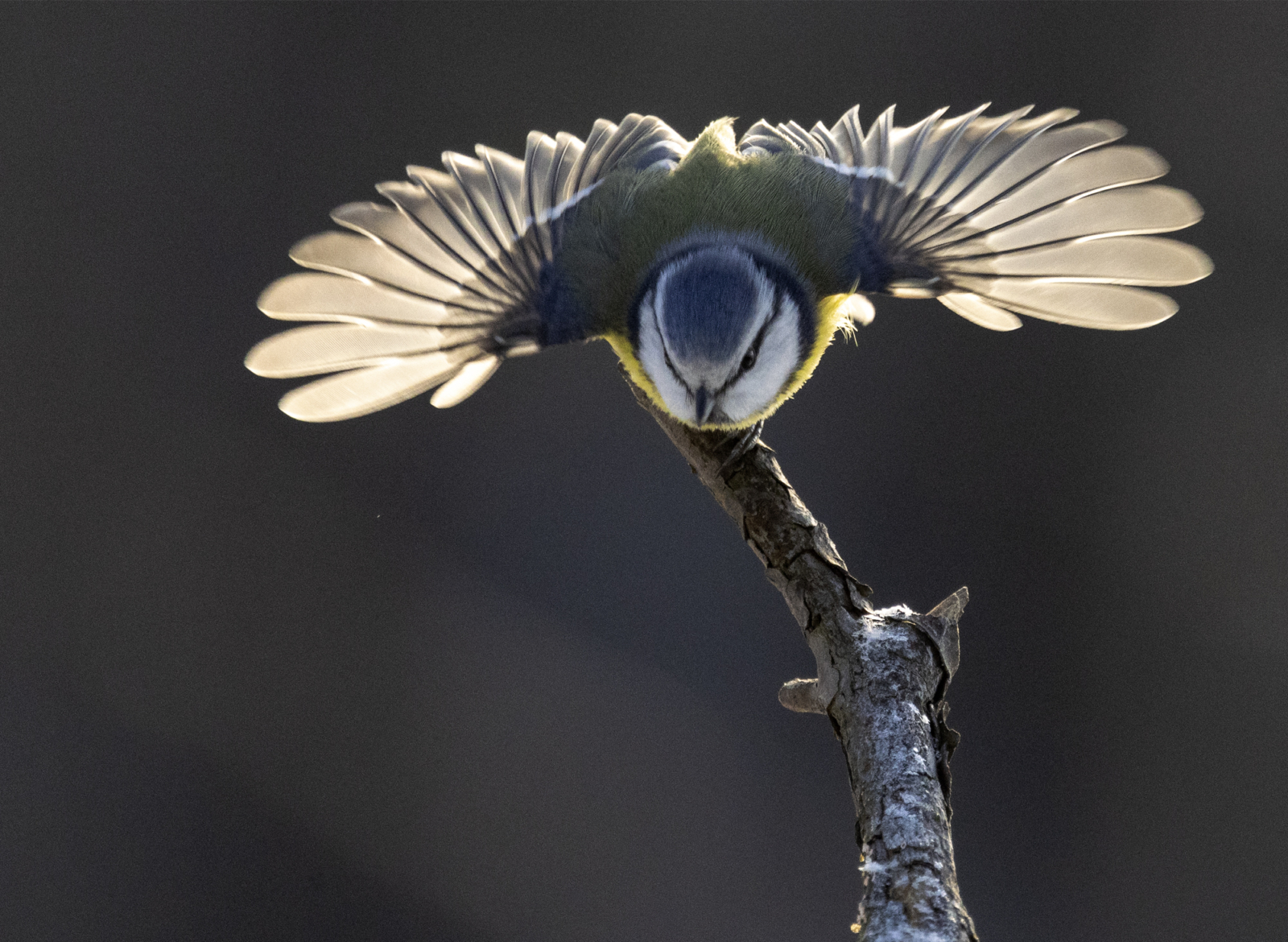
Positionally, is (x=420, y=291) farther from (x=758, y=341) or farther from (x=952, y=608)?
(x=952, y=608)

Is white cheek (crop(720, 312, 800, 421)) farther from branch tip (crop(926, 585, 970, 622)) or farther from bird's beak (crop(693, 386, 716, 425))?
branch tip (crop(926, 585, 970, 622))

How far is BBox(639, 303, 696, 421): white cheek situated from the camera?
693 millimetres

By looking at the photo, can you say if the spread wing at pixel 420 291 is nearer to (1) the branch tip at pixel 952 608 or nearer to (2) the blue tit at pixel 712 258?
(2) the blue tit at pixel 712 258

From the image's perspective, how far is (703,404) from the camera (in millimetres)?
680

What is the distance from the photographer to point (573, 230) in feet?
2.53

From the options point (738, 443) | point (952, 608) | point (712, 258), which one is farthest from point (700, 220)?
point (952, 608)

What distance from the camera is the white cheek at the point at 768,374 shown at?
0.69 metres

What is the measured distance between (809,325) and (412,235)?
11.6 inches

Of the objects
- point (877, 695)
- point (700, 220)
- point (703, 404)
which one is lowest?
point (877, 695)

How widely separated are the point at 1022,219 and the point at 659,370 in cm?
27

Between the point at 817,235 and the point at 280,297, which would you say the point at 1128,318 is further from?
the point at 280,297

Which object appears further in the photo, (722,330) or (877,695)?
(722,330)

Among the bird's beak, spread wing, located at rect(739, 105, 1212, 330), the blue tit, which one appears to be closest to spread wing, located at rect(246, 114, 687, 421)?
the blue tit

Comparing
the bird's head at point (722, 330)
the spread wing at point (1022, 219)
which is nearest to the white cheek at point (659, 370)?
the bird's head at point (722, 330)
